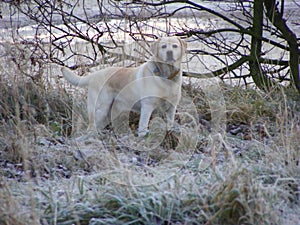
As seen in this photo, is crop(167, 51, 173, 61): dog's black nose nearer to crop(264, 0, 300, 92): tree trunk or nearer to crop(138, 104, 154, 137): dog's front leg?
crop(138, 104, 154, 137): dog's front leg

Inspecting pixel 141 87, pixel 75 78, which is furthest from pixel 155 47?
pixel 75 78

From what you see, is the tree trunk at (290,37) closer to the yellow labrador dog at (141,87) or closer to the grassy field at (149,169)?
the grassy field at (149,169)

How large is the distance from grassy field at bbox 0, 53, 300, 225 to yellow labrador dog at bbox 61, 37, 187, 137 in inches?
8.8

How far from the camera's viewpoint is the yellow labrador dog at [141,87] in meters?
4.62

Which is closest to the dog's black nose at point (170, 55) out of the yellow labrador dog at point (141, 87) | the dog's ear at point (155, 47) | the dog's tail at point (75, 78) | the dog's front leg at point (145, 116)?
the yellow labrador dog at point (141, 87)

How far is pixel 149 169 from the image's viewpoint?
11.1 ft

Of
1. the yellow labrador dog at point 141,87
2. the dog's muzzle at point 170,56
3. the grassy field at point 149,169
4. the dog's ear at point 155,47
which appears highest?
the dog's ear at point 155,47

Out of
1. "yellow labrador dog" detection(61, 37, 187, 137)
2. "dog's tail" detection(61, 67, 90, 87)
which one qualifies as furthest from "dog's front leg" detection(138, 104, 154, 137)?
"dog's tail" detection(61, 67, 90, 87)

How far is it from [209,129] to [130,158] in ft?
3.34

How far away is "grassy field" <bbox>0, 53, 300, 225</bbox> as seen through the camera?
104 inches

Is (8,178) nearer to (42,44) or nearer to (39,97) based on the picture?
(39,97)

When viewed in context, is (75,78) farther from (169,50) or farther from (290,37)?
(290,37)

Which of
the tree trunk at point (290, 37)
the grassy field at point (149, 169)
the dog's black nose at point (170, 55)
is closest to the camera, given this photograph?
the grassy field at point (149, 169)

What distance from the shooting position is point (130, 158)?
12.7ft
